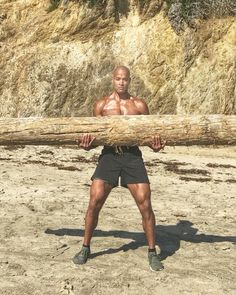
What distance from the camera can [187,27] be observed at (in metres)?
26.9

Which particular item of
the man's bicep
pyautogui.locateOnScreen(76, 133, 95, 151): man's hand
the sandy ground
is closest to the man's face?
the man's bicep

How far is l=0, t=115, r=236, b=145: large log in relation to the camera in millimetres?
6391

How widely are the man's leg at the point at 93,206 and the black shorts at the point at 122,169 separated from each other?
10 cm

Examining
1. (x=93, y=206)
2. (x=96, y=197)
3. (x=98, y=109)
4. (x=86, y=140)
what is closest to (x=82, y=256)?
(x=93, y=206)

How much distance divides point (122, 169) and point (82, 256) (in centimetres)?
144

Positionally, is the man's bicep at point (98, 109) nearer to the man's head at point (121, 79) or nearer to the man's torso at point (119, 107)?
the man's torso at point (119, 107)

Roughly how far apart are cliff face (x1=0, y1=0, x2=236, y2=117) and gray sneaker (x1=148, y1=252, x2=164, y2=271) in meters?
19.9

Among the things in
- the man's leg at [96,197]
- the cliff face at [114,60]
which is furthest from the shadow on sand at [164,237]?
the cliff face at [114,60]

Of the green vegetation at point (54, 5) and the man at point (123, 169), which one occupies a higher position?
the green vegetation at point (54, 5)

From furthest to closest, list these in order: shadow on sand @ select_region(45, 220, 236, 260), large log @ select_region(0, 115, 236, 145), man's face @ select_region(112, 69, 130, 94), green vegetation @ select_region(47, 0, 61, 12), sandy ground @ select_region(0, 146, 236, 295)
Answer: green vegetation @ select_region(47, 0, 61, 12)
shadow on sand @ select_region(45, 220, 236, 260)
man's face @ select_region(112, 69, 130, 94)
large log @ select_region(0, 115, 236, 145)
sandy ground @ select_region(0, 146, 236, 295)

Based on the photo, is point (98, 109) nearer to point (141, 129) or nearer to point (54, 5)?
point (141, 129)

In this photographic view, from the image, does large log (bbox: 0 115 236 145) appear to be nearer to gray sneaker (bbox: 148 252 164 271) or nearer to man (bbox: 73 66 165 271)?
man (bbox: 73 66 165 271)

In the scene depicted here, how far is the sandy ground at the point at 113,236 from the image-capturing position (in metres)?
6.23

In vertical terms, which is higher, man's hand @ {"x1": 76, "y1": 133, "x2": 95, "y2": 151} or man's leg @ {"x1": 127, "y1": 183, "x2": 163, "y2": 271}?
man's hand @ {"x1": 76, "y1": 133, "x2": 95, "y2": 151}
